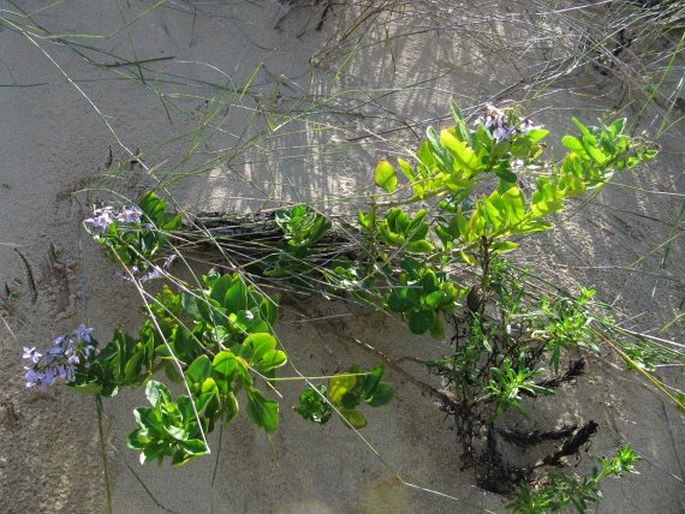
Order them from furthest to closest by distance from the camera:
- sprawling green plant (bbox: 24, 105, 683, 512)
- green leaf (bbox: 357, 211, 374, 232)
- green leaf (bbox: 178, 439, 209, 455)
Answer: green leaf (bbox: 357, 211, 374, 232) → sprawling green plant (bbox: 24, 105, 683, 512) → green leaf (bbox: 178, 439, 209, 455)

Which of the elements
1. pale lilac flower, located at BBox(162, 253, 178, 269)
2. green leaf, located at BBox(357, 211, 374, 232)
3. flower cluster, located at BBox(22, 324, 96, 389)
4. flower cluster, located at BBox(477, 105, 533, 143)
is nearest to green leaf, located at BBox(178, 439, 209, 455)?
flower cluster, located at BBox(22, 324, 96, 389)

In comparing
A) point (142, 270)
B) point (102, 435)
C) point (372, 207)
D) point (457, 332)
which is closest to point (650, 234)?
point (457, 332)

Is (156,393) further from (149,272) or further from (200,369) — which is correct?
(149,272)

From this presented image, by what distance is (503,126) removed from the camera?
136 cm

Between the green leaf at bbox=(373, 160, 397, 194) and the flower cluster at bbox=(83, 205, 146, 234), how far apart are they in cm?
42

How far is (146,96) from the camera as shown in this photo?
1.88 meters

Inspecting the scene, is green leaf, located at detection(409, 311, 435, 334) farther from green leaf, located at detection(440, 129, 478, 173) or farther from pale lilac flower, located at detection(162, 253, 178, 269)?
pale lilac flower, located at detection(162, 253, 178, 269)

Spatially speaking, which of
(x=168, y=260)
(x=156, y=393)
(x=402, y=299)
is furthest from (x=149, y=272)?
(x=402, y=299)

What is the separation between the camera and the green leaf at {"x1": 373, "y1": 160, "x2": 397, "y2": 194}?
1531 millimetres

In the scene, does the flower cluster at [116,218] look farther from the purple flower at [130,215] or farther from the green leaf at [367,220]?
the green leaf at [367,220]

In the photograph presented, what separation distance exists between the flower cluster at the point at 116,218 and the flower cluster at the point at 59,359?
0.20m

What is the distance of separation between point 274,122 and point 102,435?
Answer: 733 millimetres

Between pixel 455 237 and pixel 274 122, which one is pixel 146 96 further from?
pixel 455 237

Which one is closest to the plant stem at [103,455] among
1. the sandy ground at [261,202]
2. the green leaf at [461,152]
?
the sandy ground at [261,202]
